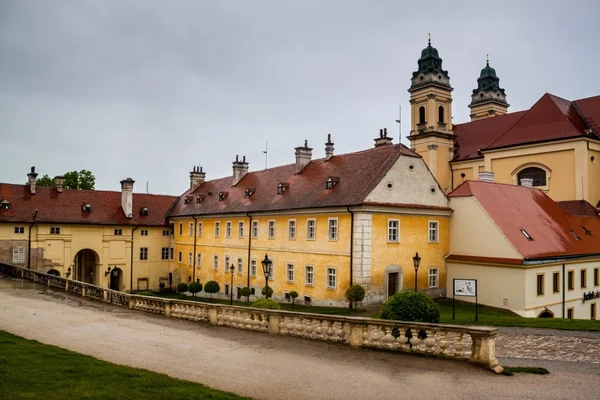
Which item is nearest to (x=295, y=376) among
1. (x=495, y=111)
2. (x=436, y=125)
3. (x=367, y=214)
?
(x=367, y=214)

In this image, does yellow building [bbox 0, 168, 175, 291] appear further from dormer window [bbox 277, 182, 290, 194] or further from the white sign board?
the white sign board

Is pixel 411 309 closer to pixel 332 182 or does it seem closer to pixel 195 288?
pixel 332 182

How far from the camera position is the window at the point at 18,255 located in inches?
1574

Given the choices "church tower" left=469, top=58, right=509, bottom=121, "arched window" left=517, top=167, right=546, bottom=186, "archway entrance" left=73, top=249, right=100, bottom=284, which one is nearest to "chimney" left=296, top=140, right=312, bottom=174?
"arched window" left=517, top=167, right=546, bottom=186

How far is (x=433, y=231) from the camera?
3036 cm

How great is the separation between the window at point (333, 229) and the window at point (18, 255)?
26699mm

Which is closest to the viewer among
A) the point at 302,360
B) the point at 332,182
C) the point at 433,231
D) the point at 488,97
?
the point at 302,360

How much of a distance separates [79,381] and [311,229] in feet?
73.9

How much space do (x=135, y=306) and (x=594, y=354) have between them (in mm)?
16532

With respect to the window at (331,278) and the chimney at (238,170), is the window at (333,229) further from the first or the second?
the chimney at (238,170)

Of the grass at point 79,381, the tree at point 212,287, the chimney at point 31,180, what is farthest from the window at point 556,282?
the chimney at point 31,180

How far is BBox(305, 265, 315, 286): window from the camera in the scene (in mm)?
30297

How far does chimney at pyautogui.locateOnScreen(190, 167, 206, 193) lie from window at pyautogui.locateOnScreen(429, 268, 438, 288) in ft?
93.6

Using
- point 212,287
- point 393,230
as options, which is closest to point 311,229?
point 393,230
